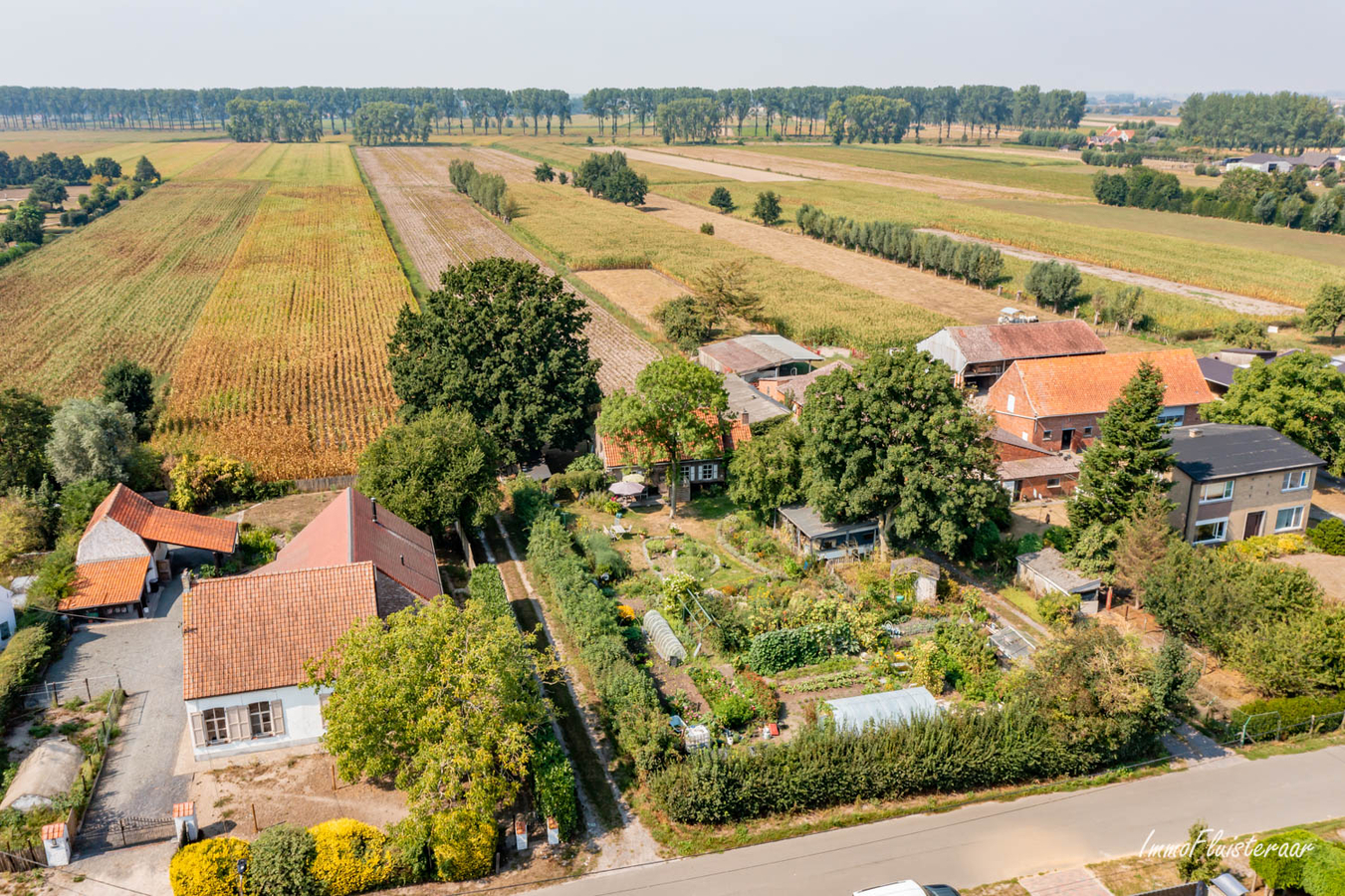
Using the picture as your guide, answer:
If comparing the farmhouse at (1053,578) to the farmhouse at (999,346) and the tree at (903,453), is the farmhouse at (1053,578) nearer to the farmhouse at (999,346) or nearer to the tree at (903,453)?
the tree at (903,453)

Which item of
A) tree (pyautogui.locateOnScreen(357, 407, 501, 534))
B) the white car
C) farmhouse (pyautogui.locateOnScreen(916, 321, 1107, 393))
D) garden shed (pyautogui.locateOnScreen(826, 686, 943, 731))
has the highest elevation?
farmhouse (pyautogui.locateOnScreen(916, 321, 1107, 393))

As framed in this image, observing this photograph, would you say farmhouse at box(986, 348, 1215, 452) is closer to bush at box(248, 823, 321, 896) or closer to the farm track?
the farm track

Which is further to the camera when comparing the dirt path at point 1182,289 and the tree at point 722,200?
the tree at point 722,200

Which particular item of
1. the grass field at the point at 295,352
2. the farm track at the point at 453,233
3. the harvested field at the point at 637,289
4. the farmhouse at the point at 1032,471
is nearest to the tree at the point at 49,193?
the grass field at the point at 295,352

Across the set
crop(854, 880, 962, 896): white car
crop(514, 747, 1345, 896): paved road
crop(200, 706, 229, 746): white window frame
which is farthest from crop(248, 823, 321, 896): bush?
crop(854, 880, 962, 896): white car

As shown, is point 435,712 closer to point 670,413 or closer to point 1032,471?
point 670,413

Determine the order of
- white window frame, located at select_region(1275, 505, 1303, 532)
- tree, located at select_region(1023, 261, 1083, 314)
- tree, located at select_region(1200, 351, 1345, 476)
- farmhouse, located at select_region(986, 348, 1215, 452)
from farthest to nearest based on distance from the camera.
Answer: tree, located at select_region(1023, 261, 1083, 314) < farmhouse, located at select_region(986, 348, 1215, 452) < tree, located at select_region(1200, 351, 1345, 476) < white window frame, located at select_region(1275, 505, 1303, 532)
